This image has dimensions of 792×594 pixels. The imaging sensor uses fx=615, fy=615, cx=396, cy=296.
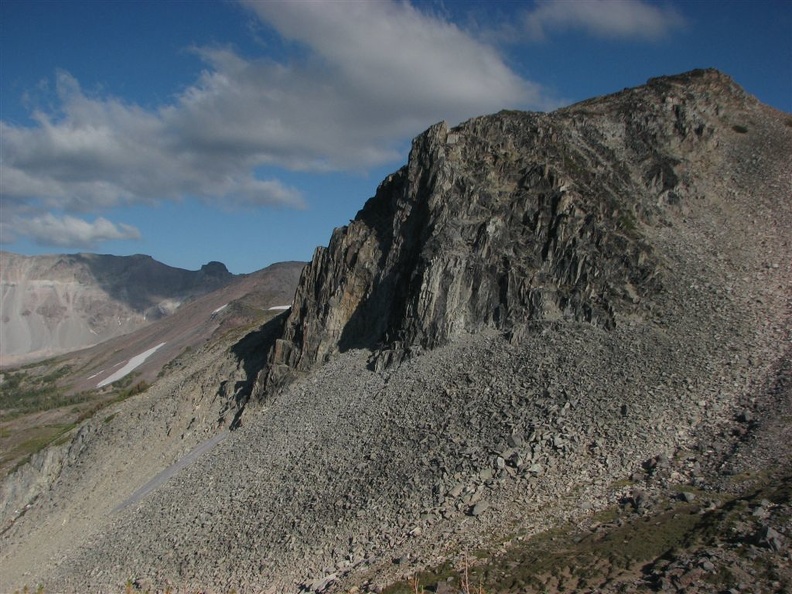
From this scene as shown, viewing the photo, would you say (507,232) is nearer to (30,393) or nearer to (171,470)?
(171,470)

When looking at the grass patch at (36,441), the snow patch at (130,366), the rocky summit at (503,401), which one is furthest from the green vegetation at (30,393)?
the rocky summit at (503,401)

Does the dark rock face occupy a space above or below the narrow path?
above

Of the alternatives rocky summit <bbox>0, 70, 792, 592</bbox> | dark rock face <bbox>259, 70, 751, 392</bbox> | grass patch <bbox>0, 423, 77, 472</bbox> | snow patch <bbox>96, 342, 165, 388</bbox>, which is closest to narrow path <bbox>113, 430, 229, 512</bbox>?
rocky summit <bbox>0, 70, 792, 592</bbox>

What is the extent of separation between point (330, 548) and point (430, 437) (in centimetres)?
890

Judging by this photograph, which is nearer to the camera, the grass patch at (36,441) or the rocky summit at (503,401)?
the rocky summit at (503,401)

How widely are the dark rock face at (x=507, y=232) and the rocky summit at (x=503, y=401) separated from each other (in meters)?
0.20

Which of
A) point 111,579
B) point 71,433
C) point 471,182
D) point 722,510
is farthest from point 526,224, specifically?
point 71,433

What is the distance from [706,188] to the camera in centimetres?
5594

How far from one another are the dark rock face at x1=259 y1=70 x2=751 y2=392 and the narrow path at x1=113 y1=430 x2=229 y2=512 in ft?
19.5

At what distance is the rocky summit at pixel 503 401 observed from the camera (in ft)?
92.3

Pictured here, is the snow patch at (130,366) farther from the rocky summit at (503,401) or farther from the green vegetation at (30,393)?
the rocky summit at (503,401)

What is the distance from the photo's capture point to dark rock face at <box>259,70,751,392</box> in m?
46.8

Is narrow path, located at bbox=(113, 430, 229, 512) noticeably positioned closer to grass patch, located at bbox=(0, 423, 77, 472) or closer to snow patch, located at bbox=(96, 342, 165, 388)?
grass patch, located at bbox=(0, 423, 77, 472)

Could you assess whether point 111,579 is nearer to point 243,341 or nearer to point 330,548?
point 330,548
